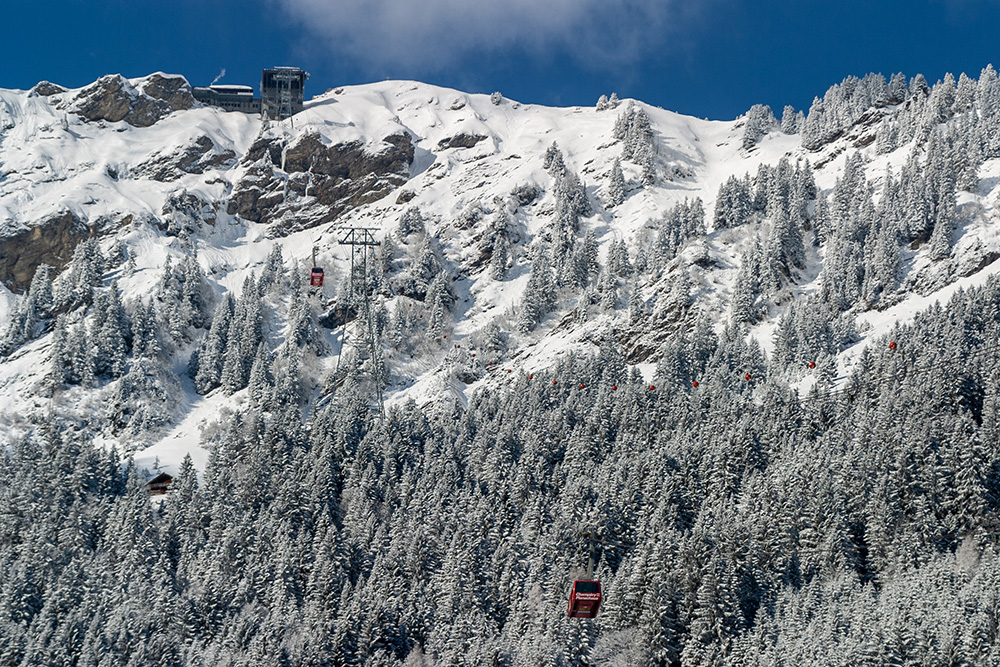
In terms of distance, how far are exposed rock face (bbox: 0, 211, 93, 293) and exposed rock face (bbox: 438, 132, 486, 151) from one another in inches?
2937

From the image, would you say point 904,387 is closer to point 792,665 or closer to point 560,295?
point 792,665

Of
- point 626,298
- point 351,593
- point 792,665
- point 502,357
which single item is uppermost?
point 626,298

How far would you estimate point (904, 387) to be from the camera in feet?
266

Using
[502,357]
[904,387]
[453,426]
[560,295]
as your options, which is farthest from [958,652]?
[560,295]

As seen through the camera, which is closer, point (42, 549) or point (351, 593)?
point (351, 593)

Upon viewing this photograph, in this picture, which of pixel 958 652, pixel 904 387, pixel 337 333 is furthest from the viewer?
pixel 337 333

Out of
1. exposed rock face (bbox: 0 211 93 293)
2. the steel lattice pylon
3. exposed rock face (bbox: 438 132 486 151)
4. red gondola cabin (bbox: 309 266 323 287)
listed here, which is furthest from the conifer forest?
exposed rock face (bbox: 438 132 486 151)

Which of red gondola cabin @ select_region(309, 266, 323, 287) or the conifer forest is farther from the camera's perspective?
red gondola cabin @ select_region(309, 266, 323, 287)

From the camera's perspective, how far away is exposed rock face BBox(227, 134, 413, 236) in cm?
17812

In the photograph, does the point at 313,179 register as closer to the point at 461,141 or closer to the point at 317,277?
the point at 461,141

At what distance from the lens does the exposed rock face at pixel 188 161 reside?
181125 millimetres

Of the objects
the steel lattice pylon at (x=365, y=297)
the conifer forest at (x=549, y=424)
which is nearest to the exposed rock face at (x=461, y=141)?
the conifer forest at (x=549, y=424)

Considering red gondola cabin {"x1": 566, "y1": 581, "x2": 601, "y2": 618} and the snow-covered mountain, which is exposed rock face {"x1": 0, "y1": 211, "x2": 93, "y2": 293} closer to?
the snow-covered mountain

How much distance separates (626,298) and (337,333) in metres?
44.6
